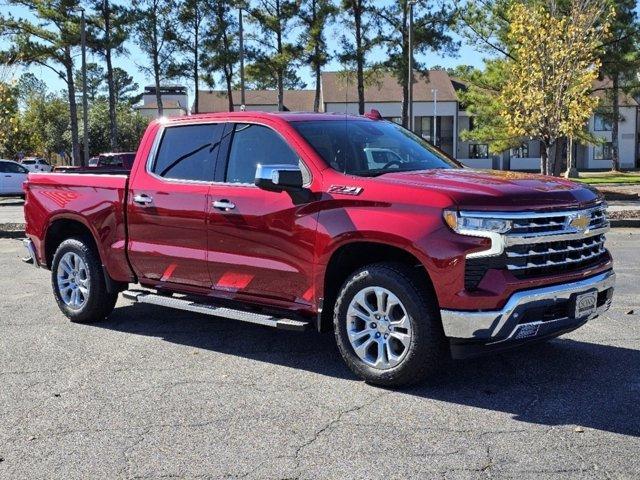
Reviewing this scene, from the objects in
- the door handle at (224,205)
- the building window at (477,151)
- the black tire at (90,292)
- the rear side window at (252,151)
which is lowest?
the black tire at (90,292)

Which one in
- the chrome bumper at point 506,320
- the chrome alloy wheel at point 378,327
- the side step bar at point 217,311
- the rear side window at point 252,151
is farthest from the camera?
the rear side window at point 252,151

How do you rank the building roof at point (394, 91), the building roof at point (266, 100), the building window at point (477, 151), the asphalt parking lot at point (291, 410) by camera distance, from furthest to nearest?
the building roof at point (266, 100), the building window at point (477, 151), the building roof at point (394, 91), the asphalt parking lot at point (291, 410)

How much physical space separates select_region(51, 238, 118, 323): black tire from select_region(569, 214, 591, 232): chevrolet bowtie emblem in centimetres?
421

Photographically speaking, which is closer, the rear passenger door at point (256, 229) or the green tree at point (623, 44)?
the rear passenger door at point (256, 229)

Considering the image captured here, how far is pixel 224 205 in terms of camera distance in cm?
576

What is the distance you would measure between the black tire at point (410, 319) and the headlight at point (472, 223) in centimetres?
49

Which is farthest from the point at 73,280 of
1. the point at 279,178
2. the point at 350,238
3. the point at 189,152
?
the point at 350,238

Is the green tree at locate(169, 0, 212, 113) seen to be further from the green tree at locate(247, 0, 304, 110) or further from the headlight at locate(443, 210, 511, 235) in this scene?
the headlight at locate(443, 210, 511, 235)

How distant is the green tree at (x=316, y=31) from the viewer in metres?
39.4

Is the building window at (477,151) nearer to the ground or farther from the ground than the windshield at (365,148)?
farther from the ground

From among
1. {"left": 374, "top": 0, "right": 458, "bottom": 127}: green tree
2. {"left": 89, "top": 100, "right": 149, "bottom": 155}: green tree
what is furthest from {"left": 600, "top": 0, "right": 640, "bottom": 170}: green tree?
{"left": 89, "top": 100, "right": 149, "bottom": 155}: green tree

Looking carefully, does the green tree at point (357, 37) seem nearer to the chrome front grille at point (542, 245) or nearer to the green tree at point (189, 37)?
the green tree at point (189, 37)

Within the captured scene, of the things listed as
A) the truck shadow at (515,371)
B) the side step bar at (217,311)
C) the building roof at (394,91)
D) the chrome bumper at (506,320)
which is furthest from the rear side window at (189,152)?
the building roof at (394,91)

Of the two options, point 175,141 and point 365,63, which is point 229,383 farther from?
point 365,63
